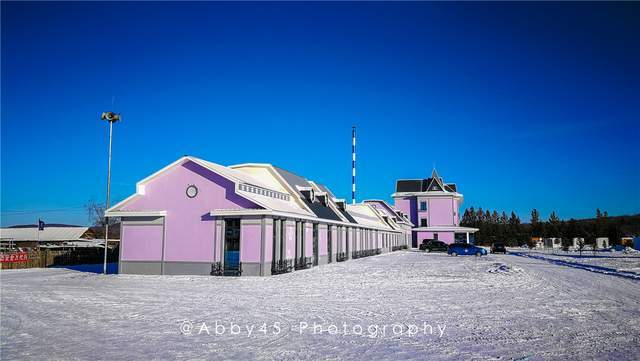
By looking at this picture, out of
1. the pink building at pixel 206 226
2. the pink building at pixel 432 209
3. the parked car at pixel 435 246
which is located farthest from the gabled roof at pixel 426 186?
the pink building at pixel 206 226

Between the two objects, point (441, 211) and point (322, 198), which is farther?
point (441, 211)

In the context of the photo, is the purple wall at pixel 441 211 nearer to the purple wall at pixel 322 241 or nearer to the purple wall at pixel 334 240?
the purple wall at pixel 334 240

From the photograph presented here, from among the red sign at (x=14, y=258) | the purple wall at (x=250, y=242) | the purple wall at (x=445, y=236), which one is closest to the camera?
the purple wall at (x=250, y=242)

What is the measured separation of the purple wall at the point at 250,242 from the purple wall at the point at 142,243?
513cm

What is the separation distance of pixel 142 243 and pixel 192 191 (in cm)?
428

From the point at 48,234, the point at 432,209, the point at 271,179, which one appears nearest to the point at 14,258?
the point at 271,179

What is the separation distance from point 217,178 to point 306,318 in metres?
15.0

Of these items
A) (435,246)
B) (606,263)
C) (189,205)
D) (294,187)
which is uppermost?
(294,187)

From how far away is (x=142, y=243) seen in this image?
2609 cm

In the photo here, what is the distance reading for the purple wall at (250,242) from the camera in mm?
23922

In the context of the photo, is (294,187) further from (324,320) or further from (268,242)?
(324,320)

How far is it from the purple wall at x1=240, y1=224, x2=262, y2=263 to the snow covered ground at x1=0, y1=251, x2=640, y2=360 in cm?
408

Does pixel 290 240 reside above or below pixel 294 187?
below

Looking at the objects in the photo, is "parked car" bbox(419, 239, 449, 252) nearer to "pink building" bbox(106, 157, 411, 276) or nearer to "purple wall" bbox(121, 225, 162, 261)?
"pink building" bbox(106, 157, 411, 276)
